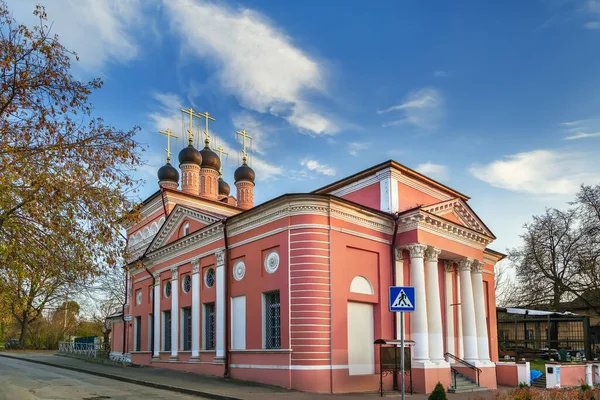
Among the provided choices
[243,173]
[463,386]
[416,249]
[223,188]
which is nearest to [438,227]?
[416,249]

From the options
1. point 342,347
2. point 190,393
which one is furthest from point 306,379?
point 190,393

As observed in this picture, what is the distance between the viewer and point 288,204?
679 inches

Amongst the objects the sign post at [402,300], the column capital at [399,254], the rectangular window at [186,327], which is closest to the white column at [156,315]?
the rectangular window at [186,327]

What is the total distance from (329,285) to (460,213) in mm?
7421

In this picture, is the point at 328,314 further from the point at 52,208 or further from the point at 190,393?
the point at 52,208

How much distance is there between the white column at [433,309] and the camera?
18406 millimetres

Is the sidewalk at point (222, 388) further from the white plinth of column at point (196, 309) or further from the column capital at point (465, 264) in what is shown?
the column capital at point (465, 264)

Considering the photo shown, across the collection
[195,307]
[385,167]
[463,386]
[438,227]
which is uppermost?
[385,167]

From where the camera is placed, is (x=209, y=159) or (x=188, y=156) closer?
(x=188, y=156)

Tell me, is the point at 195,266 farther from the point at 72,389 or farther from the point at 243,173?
the point at 243,173

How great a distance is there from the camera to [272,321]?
17938 mm

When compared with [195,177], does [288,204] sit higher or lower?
lower

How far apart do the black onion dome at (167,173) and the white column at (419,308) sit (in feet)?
64.0

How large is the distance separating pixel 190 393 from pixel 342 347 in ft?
15.5
